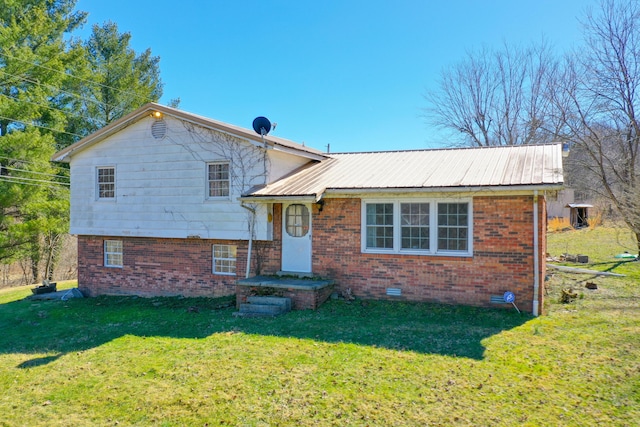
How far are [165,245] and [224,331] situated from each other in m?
5.02

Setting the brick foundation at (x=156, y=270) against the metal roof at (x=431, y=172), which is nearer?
the metal roof at (x=431, y=172)

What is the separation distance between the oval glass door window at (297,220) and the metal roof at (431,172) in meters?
0.63

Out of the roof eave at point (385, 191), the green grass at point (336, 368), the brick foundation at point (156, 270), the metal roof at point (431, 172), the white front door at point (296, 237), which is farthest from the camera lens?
the brick foundation at point (156, 270)

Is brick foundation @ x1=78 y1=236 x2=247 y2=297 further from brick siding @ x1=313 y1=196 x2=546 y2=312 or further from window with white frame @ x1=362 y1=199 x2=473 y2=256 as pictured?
window with white frame @ x1=362 y1=199 x2=473 y2=256

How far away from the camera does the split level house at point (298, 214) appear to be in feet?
30.6

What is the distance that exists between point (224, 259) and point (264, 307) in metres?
2.76

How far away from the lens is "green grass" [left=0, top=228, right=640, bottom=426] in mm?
5004

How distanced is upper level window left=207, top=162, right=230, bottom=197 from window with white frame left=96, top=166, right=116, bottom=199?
3.44m

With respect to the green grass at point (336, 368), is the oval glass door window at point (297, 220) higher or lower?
higher

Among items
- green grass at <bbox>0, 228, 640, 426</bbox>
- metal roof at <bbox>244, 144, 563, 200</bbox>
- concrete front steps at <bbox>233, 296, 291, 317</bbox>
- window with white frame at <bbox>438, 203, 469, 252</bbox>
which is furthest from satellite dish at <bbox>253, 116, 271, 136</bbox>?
window with white frame at <bbox>438, 203, 469, 252</bbox>

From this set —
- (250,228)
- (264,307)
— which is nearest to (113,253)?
(250,228)

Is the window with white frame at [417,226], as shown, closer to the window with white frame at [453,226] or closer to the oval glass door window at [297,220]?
the window with white frame at [453,226]

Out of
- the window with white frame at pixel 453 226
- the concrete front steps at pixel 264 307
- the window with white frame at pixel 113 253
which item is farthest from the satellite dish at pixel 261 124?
the window with white frame at pixel 113 253

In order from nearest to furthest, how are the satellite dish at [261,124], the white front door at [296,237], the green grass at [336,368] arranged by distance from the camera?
the green grass at [336,368]
the white front door at [296,237]
the satellite dish at [261,124]
